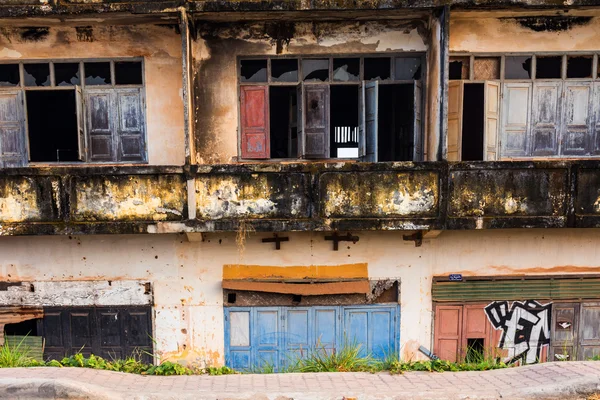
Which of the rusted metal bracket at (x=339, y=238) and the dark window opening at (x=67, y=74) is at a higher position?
the dark window opening at (x=67, y=74)

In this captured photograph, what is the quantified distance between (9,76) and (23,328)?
411 centimetres

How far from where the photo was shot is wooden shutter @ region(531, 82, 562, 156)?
6.55 m

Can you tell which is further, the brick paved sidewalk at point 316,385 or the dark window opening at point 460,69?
the dark window opening at point 460,69

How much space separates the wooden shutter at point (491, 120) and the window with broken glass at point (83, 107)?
546cm

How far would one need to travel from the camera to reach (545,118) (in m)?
6.58

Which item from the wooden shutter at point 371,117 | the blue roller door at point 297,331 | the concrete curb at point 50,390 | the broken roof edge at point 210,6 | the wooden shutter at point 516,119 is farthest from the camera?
the blue roller door at point 297,331

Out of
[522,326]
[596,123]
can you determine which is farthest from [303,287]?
[596,123]

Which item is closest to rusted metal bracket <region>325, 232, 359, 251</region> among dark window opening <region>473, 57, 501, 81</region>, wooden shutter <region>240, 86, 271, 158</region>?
wooden shutter <region>240, 86, 271, 158</region>

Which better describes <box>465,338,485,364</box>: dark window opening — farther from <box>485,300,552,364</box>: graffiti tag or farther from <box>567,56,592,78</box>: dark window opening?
<box>567,56,592,78</box>: dark window opening

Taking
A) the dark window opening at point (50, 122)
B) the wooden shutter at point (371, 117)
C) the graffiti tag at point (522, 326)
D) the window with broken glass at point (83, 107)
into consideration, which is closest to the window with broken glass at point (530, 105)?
the wooden shutter at point (371, 117)

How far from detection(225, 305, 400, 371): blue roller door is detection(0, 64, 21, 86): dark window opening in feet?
16.8

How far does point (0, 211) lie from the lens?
5809 millimetres

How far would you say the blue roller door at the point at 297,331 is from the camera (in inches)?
262

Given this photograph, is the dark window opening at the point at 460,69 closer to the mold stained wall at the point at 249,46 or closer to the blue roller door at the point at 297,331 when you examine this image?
the mold stained wall at the point at 249,46
